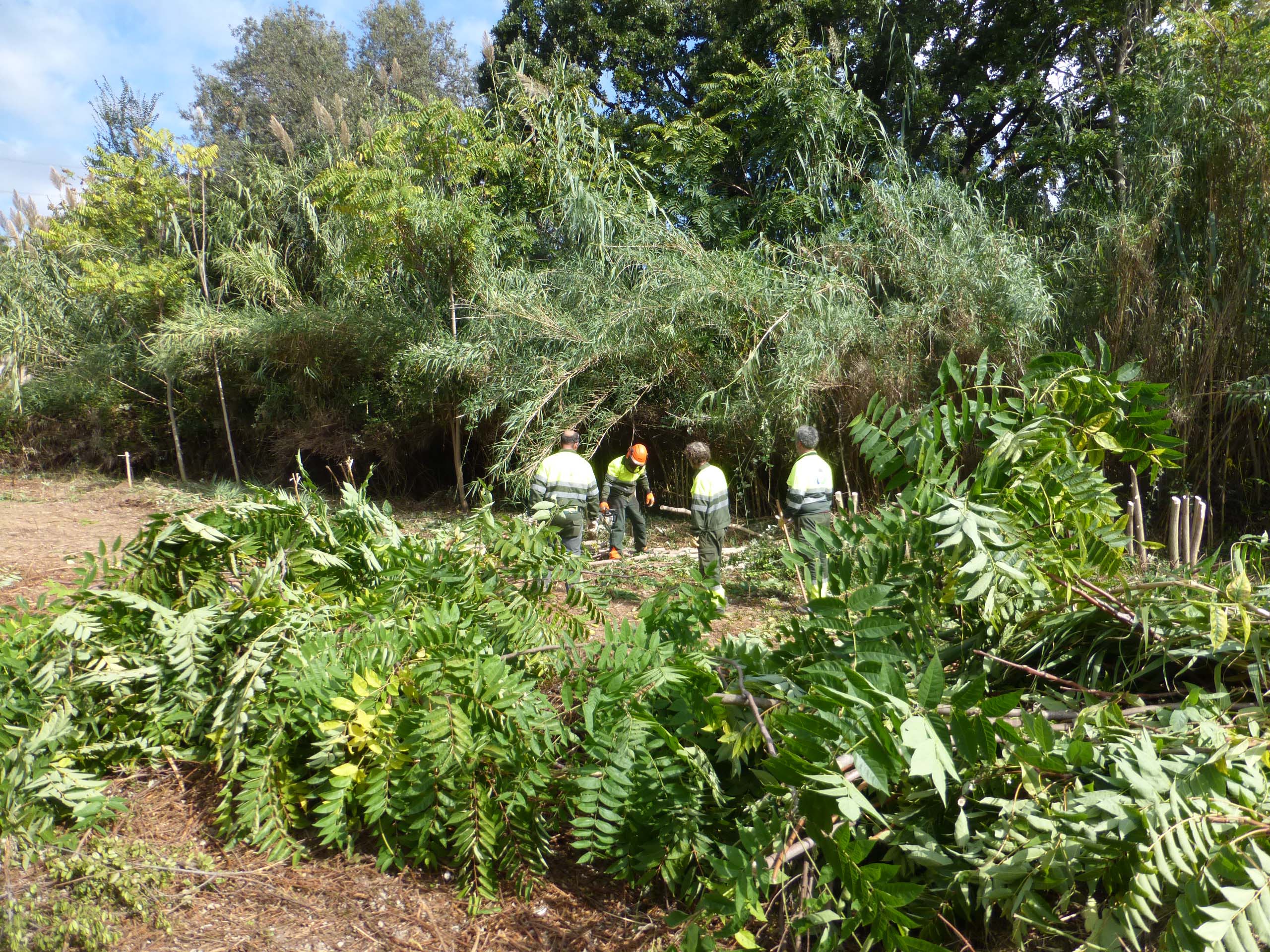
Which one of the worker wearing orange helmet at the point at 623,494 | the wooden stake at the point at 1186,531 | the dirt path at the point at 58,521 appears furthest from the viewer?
the worker wearing orange helmet at the point at 623,494

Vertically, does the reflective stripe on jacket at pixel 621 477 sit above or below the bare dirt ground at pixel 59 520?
above

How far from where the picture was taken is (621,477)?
966cm

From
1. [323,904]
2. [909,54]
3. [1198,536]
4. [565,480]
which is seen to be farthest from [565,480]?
[909,54]

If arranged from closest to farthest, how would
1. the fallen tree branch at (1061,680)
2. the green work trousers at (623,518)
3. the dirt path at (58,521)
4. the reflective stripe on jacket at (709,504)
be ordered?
the fallen tree branch at (1061,680) < the dirt path at (58,521) < the reflective stripe on jacket at (709,504) < the green work trousers at (623,518)

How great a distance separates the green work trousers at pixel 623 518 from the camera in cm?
975

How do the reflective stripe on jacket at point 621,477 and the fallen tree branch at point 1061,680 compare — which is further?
the reflective stripe on jacket at point 621,477

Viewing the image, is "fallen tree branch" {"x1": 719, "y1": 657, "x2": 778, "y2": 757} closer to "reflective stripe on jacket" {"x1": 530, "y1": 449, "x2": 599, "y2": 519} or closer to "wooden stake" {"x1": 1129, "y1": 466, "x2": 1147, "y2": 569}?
"wooden stake" {"x1": 1129, "y1": 466, "x2": 1147, "y2": 569}

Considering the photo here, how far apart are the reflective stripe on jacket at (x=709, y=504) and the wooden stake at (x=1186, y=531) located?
3.81 metres

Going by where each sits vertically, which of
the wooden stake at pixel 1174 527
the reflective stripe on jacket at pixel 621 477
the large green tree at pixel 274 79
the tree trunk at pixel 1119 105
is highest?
the large green tree at pixel 274 79

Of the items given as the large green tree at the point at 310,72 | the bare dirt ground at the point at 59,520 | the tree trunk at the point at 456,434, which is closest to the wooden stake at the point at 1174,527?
the bare dirt ground at the point at 59,520

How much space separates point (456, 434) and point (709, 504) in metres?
6.33

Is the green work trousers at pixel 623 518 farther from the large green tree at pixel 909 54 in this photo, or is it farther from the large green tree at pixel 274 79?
the large green tree at pixel 274 79

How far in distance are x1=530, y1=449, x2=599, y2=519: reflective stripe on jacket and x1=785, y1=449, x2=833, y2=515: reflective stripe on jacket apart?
83.4 inches

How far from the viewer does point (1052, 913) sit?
2.07 m
